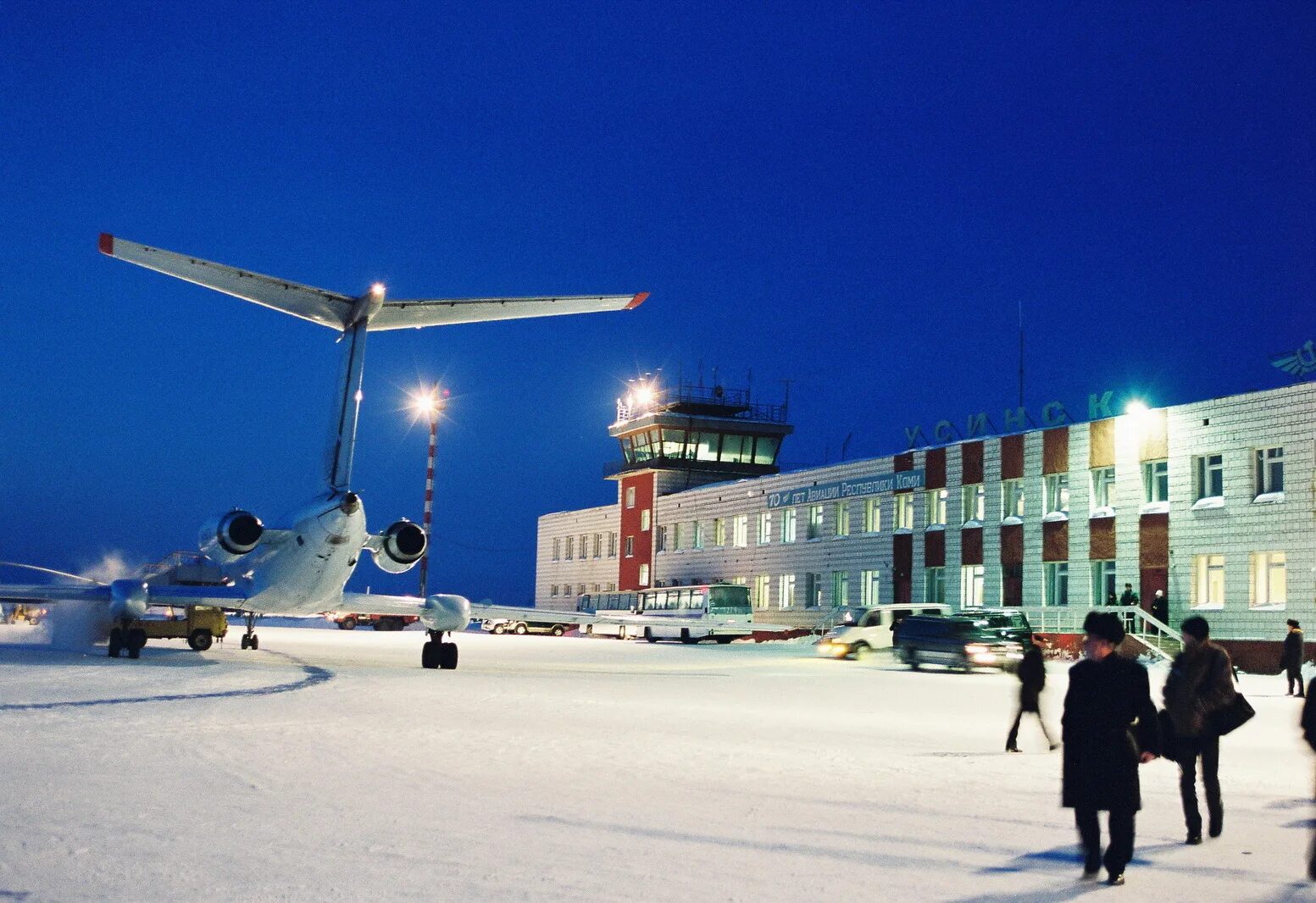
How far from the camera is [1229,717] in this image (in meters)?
8.72

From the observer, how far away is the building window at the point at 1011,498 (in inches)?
1763

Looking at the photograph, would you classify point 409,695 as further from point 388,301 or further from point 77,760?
point 77,760

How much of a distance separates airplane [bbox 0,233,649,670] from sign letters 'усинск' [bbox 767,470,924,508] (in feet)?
91.7

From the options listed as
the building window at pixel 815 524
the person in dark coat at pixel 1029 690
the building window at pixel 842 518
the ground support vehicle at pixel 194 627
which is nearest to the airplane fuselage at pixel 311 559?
the ground support vehicle at pixel 194 627

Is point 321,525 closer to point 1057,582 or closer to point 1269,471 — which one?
point 1269,471

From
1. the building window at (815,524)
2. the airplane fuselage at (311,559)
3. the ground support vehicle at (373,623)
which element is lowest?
the ground support vehicle at (373,623)

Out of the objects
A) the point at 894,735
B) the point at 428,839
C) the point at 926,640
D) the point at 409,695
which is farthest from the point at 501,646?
the point at 428,839

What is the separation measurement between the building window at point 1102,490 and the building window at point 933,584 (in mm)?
→ 8990

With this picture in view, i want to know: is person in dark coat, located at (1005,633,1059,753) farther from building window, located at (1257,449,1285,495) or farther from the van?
building window, located at (1257,449,1285,495)

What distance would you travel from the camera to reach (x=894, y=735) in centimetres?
1568

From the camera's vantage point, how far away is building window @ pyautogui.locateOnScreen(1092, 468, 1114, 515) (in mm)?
40375

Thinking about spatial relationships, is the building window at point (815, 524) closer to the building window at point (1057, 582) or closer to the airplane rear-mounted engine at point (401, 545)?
the building window at point (1057, 582)

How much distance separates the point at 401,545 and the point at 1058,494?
26461 mm

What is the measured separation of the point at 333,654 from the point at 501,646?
13.9 m
